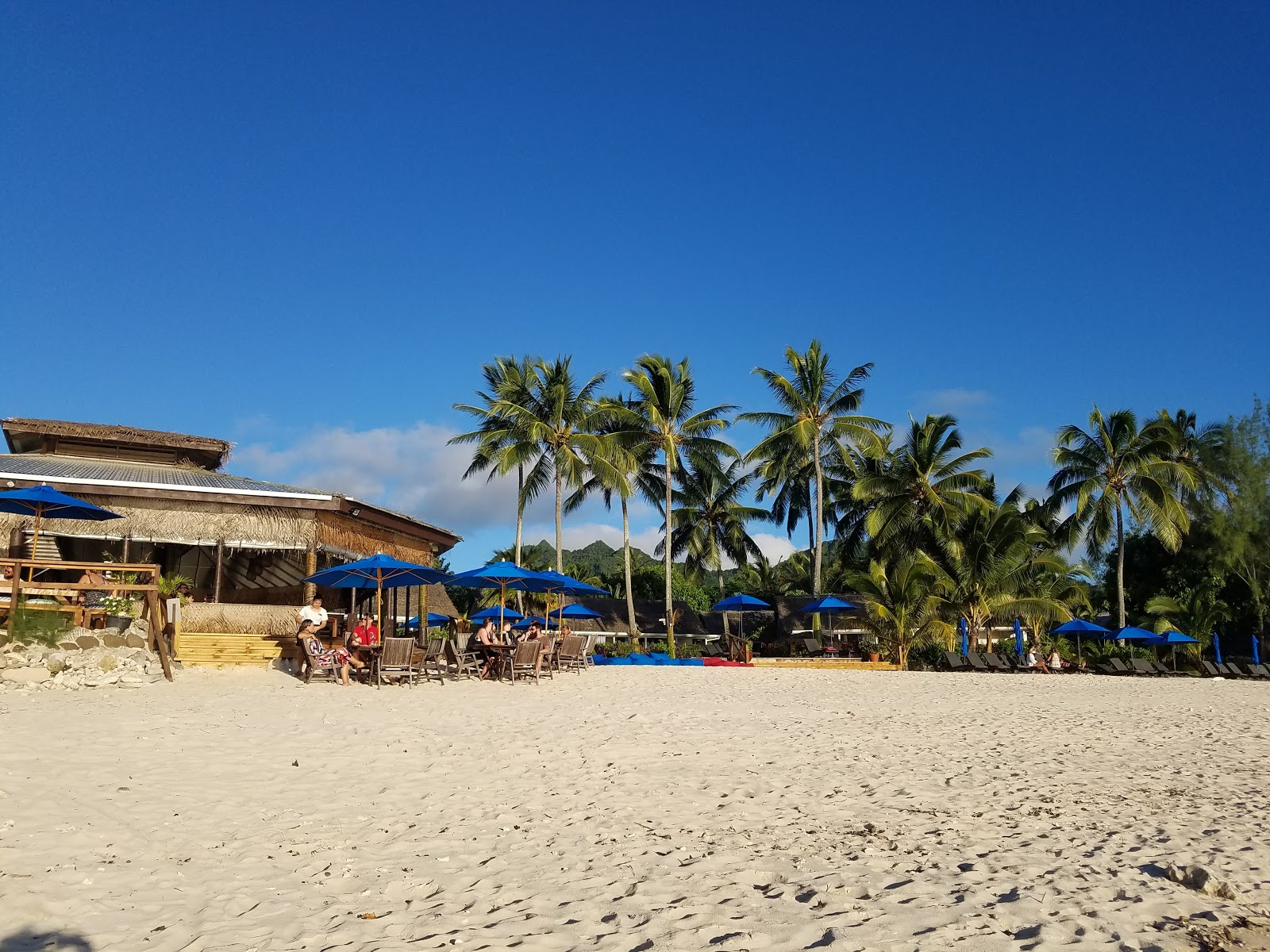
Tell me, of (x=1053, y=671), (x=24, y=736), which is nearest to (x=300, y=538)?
(x=24, y=736)

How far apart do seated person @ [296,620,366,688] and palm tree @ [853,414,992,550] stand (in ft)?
68.3

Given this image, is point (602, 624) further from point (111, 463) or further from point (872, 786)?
point (872, 786)

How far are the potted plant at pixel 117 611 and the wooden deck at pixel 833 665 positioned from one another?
51.1 feet

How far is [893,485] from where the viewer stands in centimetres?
3170

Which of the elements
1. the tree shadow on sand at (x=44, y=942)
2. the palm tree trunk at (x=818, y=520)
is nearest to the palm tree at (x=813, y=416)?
the palm tree trunk at (x=818, y=520)

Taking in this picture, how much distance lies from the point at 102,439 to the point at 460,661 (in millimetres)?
11489

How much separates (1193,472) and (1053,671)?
48.8 ft

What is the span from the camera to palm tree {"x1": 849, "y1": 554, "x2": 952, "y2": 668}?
25.2 metres

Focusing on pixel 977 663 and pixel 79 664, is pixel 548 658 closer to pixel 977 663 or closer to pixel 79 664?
pixel 79 664

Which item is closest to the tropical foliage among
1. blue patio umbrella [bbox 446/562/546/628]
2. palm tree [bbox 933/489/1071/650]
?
palm tree [bbox 933/489/1071/650]

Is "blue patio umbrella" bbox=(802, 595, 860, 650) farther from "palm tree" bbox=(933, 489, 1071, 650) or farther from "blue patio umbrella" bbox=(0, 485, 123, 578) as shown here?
"blue patio umbrella" bbox=(0, 485, 123, 578)

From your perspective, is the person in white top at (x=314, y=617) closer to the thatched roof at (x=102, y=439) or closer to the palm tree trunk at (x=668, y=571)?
the thatched roof at (x=102, y=439)

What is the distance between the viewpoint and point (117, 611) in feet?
44.4

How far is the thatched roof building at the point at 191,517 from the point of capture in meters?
16.7
